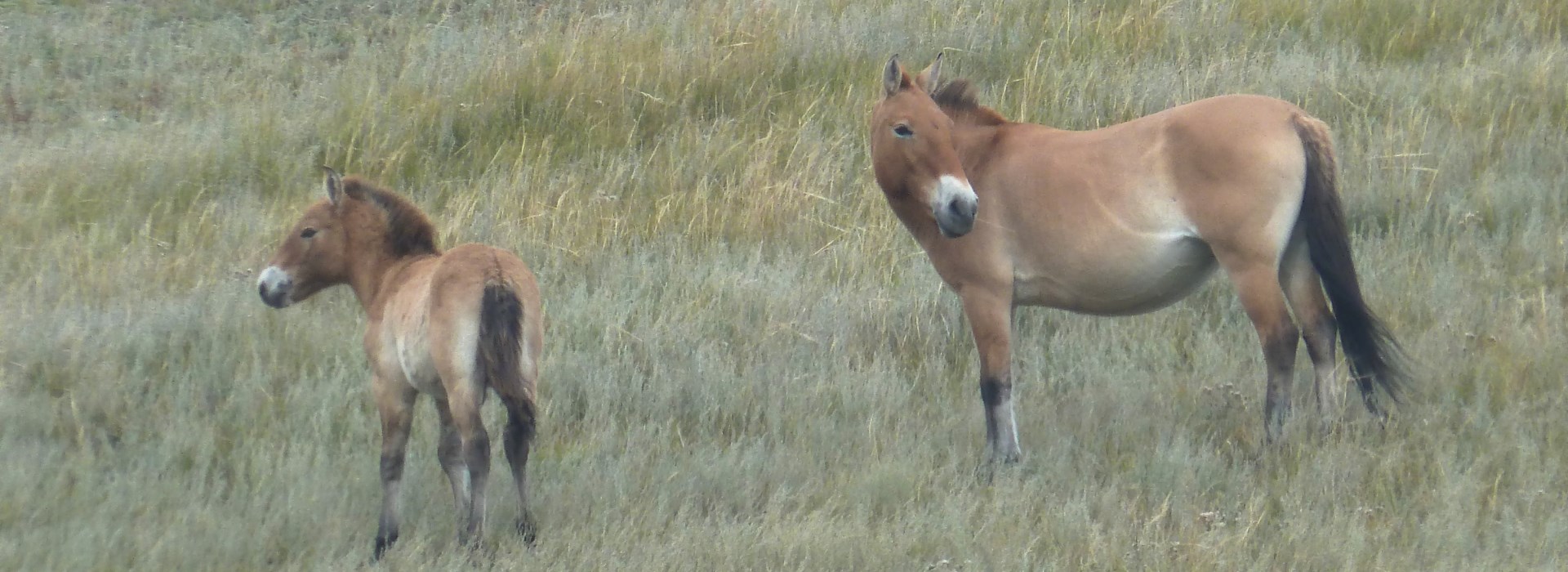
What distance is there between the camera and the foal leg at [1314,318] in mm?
5543

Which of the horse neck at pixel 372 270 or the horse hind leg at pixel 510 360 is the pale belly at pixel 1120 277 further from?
the horse neck at pixel 372 270

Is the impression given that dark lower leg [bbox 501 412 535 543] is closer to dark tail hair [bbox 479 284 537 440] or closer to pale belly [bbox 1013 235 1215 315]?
dark tail hair [bbox 479 284 537 440]

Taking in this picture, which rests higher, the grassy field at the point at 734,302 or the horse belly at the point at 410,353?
the horse belly at the point at 410,353

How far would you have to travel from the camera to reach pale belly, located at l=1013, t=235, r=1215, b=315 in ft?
17.5

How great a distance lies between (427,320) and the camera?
14.3 feet

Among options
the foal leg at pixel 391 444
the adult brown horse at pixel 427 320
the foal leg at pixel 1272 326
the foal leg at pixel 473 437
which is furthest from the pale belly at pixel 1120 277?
the foal leg at pixel 391 444

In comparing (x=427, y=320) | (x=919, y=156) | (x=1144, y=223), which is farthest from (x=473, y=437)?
(x=1144, y=223)

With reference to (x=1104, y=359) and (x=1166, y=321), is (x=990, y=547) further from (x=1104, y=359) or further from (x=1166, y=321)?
(x=1166, y=321)

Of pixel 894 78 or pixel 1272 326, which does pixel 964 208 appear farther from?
pixel 1272 326

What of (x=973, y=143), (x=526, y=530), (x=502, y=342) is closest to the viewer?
(x=502, y=342)

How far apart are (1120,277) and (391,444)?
2775 mm

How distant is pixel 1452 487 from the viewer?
480 cm

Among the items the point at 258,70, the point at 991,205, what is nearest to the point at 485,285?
the point at 991,205

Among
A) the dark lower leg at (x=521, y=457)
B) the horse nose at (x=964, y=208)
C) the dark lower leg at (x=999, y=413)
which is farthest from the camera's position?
the dark lower leg at (x=999, y=413)
